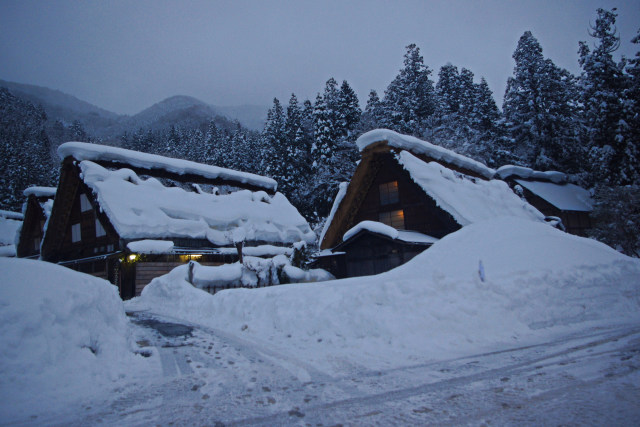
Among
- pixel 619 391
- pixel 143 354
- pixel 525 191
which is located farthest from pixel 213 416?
pixel 525 191

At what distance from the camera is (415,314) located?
682 cm

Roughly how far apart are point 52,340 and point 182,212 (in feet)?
55.0

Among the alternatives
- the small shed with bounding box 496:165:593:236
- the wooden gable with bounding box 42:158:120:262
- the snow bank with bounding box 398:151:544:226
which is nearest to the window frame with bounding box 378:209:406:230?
the snow bank with bounding box 398:151:544:226

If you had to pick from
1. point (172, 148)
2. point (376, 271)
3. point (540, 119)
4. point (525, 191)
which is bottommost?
point (376, 271)

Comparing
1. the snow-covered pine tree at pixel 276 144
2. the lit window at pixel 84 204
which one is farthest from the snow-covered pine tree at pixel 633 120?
the lit window at pixel 84 204

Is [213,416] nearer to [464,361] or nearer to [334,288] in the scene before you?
[464,361]

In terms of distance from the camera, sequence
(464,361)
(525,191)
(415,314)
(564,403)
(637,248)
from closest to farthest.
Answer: (564,403)
(464,361)
(415,314)
(637,248)
(525,191)

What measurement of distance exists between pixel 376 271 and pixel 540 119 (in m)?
24.8

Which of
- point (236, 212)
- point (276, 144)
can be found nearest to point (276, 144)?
point (276, 144)

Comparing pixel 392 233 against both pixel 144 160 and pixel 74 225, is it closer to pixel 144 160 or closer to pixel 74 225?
pixel 144 160

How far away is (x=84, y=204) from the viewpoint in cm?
2189

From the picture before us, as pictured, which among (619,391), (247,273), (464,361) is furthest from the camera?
(247,273)

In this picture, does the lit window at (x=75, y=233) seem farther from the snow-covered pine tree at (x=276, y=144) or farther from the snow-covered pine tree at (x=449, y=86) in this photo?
the snow-covered pine tree at (x=449, y=86)

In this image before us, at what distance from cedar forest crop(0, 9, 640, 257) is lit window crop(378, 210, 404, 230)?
1133cm
